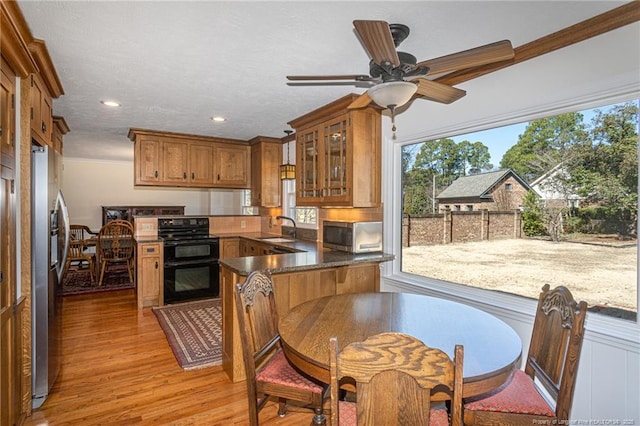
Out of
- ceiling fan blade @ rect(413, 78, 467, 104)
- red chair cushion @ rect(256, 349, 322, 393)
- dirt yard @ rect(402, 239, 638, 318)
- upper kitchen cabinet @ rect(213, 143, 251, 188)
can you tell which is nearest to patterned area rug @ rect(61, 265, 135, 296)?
upper kitchen cabinet @ rect(213, 143, 251, 188)

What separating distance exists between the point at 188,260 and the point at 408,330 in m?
3.81

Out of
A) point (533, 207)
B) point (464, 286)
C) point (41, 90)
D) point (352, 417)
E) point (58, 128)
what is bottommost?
point (352, 417)

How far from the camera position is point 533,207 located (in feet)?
8.01

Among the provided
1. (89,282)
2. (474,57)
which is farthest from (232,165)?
(474,57)

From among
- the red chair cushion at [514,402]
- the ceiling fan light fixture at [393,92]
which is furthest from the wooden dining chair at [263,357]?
the ceiling fan light fixture at [393,92]

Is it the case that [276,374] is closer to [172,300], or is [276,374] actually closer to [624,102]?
[624,102]

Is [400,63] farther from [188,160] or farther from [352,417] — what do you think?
[188,160]

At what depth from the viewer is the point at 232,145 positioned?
5.30 m

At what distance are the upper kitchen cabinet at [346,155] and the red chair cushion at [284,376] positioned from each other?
174cm

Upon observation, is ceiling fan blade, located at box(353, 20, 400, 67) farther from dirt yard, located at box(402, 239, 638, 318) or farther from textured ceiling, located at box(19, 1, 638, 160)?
dirt yard, located at box(402, 239, 638, 318)

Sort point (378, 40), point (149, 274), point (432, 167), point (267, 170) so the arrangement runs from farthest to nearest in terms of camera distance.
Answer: point (267, 170) < point (149, 274) < point (432, 167) < point (378, 40)

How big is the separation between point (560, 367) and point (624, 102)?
1.47 meters

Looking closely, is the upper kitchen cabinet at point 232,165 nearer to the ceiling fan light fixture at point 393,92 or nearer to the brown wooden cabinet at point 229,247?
the brown wooden cabinet at point 229,247

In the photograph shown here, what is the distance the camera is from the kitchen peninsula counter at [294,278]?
2.72m
